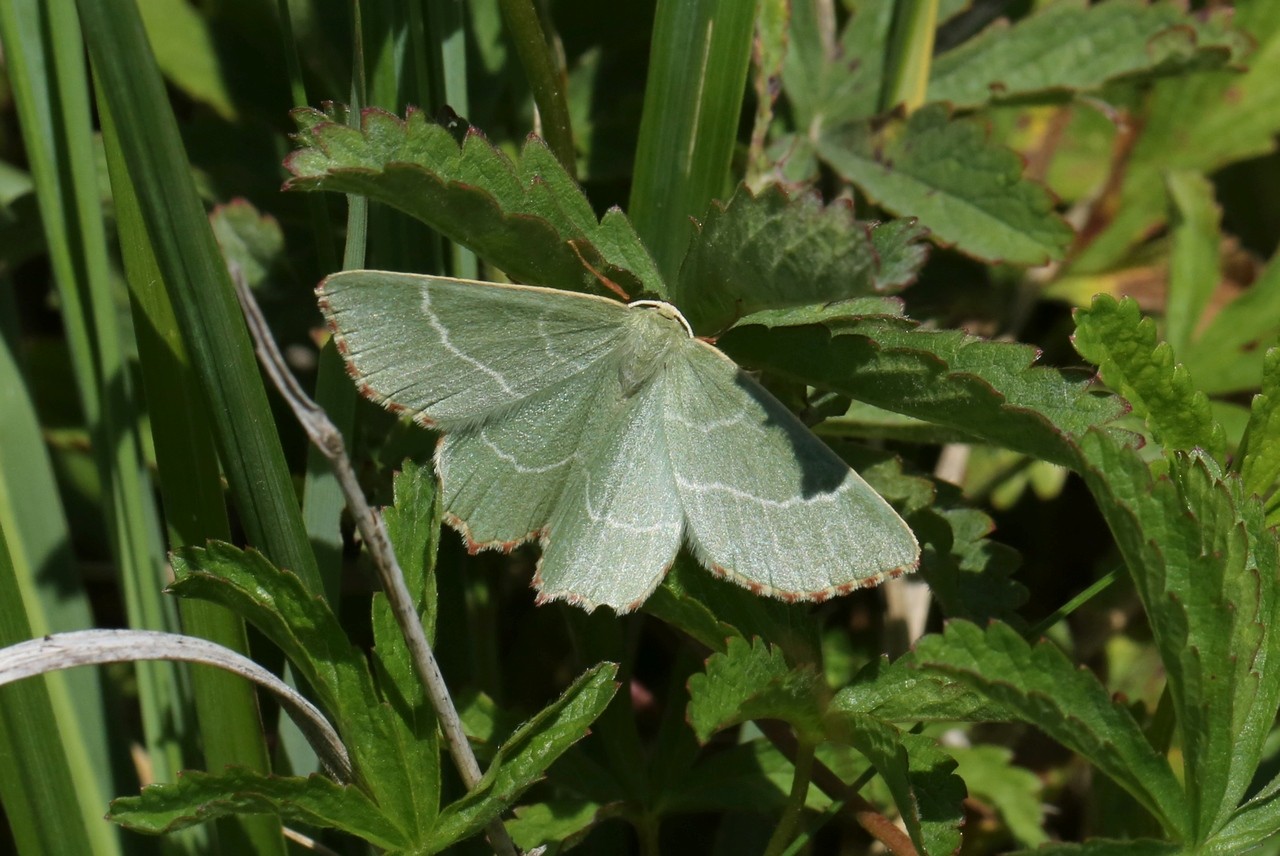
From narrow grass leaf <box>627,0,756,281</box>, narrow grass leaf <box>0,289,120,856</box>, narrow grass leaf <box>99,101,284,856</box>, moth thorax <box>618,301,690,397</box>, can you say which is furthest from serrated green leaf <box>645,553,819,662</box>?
narrow grass leaf <box>0,289,120,856</box>

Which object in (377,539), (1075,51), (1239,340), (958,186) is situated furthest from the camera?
(1239,340)

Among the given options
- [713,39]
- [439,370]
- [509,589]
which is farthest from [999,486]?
[439,370]

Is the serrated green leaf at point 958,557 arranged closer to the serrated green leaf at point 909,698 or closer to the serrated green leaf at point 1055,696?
the serrated green leaf at point 909,698

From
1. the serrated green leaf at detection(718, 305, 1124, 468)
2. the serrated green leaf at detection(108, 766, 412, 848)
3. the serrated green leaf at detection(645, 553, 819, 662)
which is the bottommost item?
the serrated green leaf at detection(108, 766, 412, 848)

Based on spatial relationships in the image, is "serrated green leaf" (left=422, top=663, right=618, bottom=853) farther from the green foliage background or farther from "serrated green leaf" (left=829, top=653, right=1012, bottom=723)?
"serrated green leaf" (left=829, top=653, right=1012, bottom=723)

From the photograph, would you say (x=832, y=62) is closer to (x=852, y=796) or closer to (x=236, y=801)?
(x=852, y=796)

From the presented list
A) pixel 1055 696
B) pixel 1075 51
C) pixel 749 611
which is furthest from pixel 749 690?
pixel 1075 51

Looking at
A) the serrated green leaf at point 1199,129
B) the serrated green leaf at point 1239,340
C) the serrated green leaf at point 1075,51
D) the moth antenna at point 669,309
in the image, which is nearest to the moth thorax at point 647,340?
the moth antenna at point 669,309
